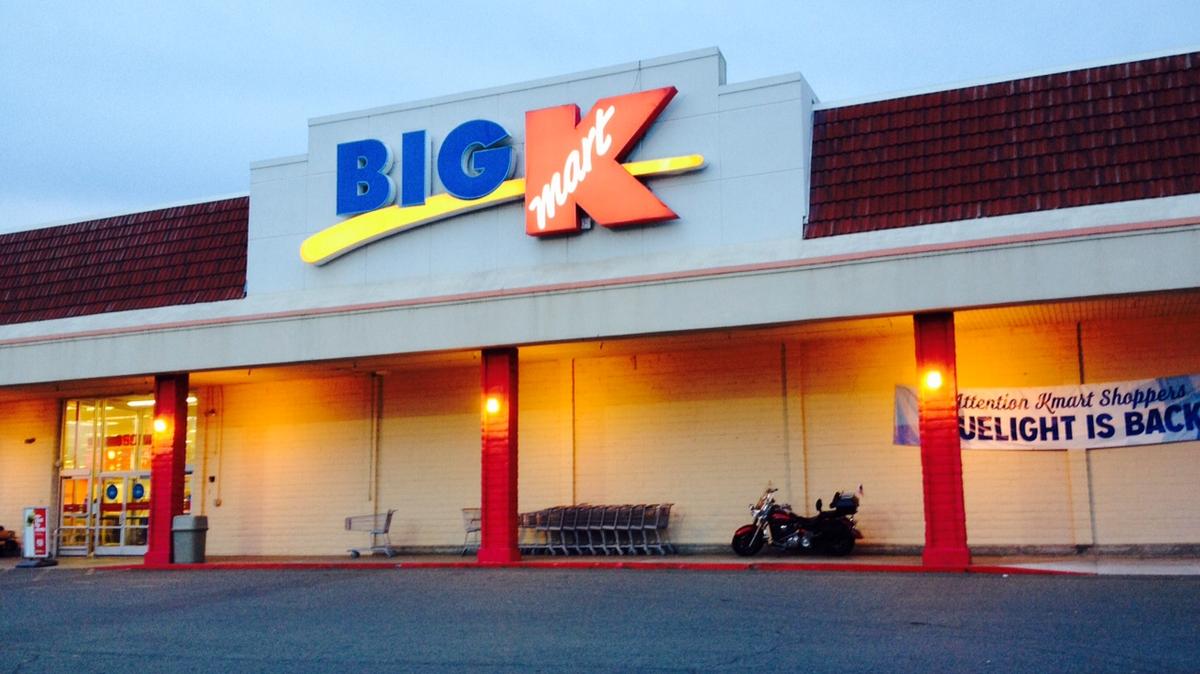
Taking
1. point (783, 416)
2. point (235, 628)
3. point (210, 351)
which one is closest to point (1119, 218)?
point (783, 416)

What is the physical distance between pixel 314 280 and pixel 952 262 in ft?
40.9

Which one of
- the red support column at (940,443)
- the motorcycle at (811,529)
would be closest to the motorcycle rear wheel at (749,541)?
the motorcycle at (811,529)

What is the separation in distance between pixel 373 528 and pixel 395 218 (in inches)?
254

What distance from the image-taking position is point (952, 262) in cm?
1783

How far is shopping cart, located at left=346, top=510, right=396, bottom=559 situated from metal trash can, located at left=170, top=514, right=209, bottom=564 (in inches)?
113

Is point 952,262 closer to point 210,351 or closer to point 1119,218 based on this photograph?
point 1119,218

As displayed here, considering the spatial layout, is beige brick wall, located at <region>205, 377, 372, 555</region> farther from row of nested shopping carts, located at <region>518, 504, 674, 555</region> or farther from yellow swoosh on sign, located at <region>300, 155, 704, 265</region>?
row of nested shopping carts, located at <region>518, 504, 674, 555</region>

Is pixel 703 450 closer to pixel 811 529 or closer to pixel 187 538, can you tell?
pixel 811 529

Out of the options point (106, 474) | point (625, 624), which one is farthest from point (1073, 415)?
point (106, 474)

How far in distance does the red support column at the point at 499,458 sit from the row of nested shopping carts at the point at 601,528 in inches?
87.2

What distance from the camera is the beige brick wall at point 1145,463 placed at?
19688 mm

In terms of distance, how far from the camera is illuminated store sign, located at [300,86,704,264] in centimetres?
2130

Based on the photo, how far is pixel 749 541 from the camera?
21.1 m

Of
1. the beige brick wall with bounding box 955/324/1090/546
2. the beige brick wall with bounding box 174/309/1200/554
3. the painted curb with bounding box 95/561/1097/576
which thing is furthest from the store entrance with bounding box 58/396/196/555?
the beige brick wall with bounding box 955/324/1090/546
